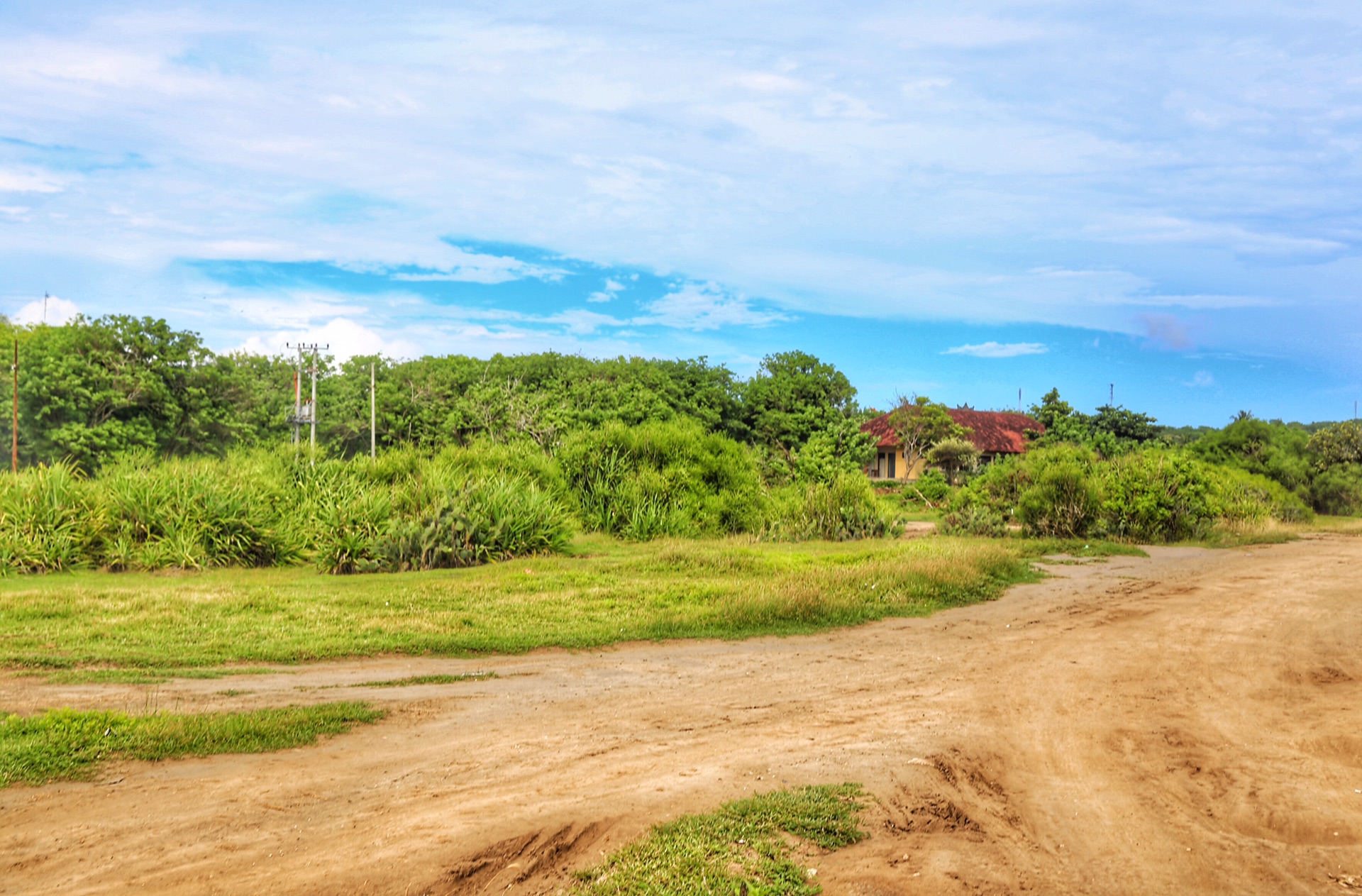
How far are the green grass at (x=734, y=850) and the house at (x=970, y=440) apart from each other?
1939 inches

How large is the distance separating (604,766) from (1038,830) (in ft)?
8.65

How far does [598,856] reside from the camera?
15.8 feet

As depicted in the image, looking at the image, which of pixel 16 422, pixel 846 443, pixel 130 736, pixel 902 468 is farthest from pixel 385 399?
pixel 130 736

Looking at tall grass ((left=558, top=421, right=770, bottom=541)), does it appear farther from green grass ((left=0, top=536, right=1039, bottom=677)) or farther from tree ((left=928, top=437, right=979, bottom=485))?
tree ((left=928, top=437, right=979, bottom=485))

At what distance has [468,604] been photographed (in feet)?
44.0

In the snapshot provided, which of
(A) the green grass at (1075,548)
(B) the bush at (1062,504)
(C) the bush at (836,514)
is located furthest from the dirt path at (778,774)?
(B) the bush at (1062,504)

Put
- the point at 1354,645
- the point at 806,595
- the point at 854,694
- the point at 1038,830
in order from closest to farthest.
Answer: the point at 1038,830 < the point at 854,694 < the point at 1354,645 < the point at 806,595

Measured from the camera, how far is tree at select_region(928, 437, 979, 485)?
1965 inches

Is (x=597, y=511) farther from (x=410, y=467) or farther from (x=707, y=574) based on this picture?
(x=707, y=574)

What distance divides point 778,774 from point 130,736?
435cm

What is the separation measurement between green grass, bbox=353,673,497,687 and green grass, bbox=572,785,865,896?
14.2ft

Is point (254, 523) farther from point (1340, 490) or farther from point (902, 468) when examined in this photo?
point (902, 468)

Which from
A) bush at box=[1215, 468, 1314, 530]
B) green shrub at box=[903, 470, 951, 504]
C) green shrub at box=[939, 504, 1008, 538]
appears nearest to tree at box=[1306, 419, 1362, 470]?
bush at box=[1215, 468, 1314, 530]

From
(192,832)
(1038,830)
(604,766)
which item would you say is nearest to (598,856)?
(604,766)
